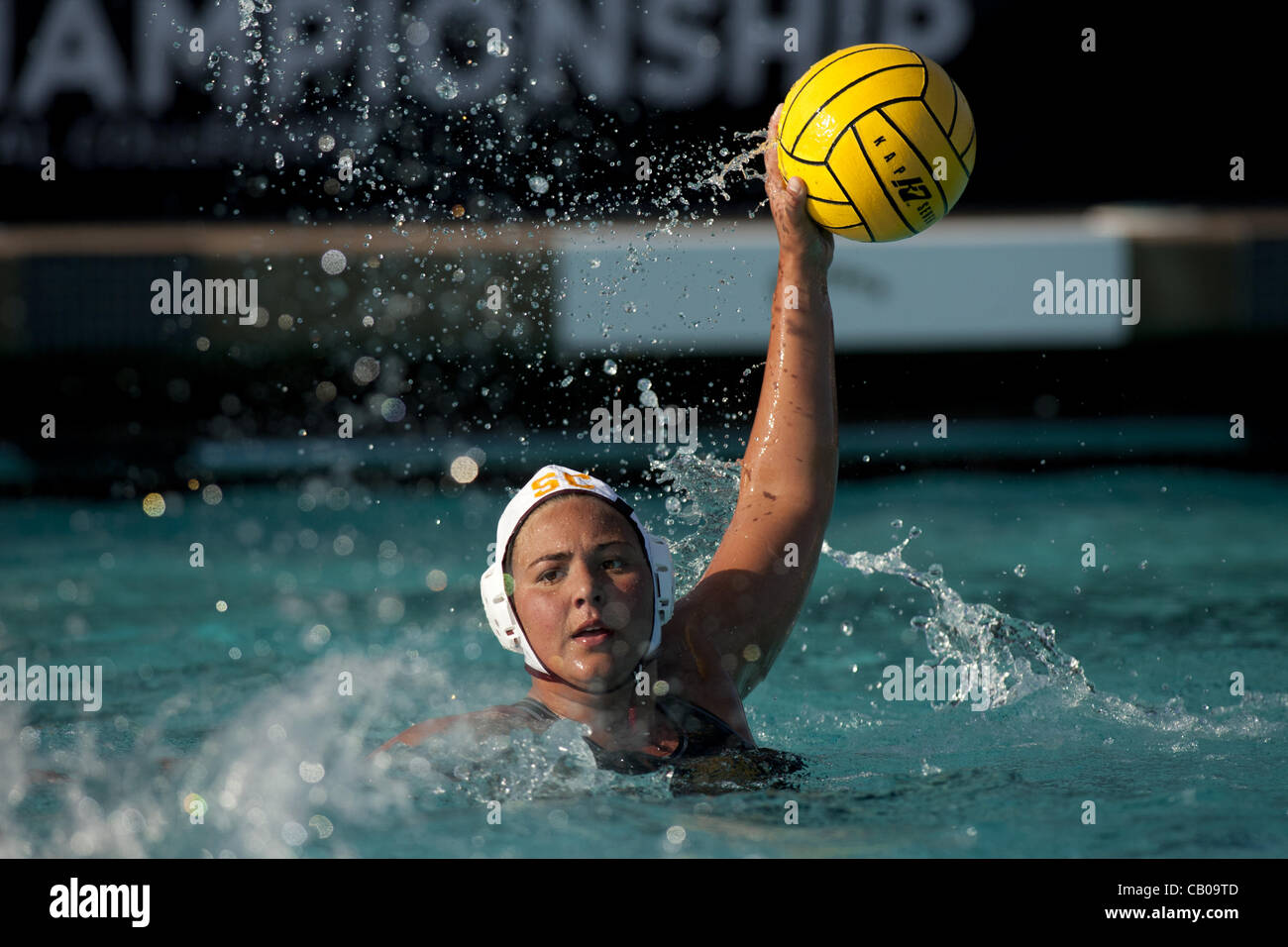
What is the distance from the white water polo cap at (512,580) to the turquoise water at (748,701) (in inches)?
8.1

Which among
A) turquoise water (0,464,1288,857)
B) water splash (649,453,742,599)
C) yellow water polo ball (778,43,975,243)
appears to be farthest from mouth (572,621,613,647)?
water splash (649,453,742,599)

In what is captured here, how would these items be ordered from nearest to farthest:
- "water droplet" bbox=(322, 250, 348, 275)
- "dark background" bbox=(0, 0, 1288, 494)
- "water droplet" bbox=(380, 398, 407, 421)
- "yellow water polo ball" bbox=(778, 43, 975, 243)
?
"yellow water polo ball" bbox=(778, 43, 975, 243) < "dark background" bbox=(0, 0, 1288, 494) < "water droplet" bbox=(380, 398, 407, 421) < "water droplet" bbox=(322, 250, 348, 275)

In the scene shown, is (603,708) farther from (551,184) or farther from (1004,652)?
(551,184)

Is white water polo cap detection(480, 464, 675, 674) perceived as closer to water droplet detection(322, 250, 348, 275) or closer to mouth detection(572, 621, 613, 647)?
mouth detection(572, 621, 613, 647)

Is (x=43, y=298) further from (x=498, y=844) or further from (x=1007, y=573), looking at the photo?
(x=498, y=844)

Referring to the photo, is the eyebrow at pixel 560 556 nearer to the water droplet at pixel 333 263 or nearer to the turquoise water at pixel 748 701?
the turquoise water at pixel 748 701

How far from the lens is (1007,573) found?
6027 mm

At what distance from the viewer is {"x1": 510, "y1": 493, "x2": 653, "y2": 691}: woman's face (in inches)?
95.5

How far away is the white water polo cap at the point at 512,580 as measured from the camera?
97.9 inches

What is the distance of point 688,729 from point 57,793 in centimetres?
127

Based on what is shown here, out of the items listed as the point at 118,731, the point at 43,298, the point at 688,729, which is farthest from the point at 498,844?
the point at 43,298

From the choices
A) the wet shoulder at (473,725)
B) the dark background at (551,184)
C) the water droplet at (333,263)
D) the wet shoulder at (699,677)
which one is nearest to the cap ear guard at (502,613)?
the wet shoulder at (473,725)

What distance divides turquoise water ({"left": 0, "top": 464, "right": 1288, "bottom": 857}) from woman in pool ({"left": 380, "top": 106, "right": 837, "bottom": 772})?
9cm

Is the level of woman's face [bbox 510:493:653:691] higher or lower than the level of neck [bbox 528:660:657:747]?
higher
